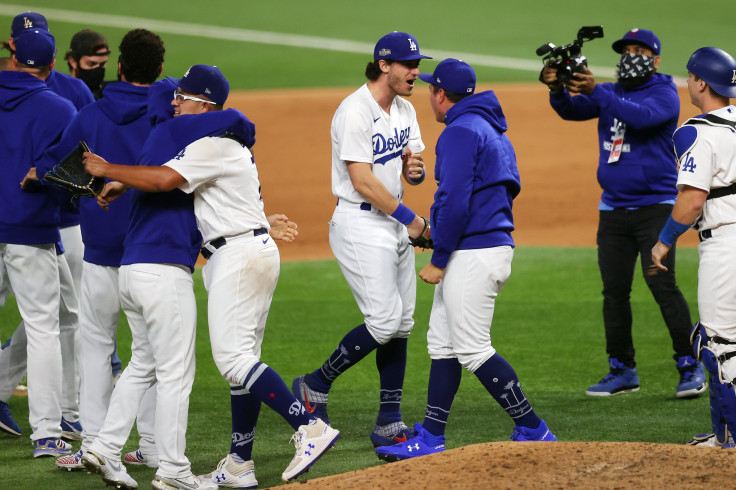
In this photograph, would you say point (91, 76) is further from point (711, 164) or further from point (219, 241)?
point (711, 164)

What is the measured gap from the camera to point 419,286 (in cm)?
1083

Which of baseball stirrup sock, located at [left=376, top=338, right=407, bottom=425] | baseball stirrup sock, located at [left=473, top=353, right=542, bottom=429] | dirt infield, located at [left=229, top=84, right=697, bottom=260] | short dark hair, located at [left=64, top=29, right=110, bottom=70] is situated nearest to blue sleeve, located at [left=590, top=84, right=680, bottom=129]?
baseball stirrup sock, located at [left=376, top=338, right=407, bottom=425]

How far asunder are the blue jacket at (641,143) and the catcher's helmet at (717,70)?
4.72 ft

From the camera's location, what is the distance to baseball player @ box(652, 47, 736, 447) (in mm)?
5105

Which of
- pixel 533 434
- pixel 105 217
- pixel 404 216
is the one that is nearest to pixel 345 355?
pixel 404 216

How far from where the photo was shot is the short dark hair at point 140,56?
521 centimetres

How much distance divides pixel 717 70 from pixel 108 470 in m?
3.85

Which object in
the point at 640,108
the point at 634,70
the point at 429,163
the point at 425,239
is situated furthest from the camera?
the point at 429,163

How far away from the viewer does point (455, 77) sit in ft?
17.5

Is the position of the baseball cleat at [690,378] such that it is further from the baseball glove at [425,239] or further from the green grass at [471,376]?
the baseball glove at [425,239]

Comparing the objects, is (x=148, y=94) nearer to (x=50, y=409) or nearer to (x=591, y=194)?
(x=50, y=409)

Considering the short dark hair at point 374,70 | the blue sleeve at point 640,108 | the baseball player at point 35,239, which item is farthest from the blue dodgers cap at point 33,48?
the blue sleeve at point 640,108

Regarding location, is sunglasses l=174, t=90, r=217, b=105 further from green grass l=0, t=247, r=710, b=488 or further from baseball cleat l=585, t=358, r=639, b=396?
baseball cleat l=585, t=358, r=639, b=396

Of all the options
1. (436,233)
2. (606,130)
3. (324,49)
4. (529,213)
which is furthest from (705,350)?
(324,49)
